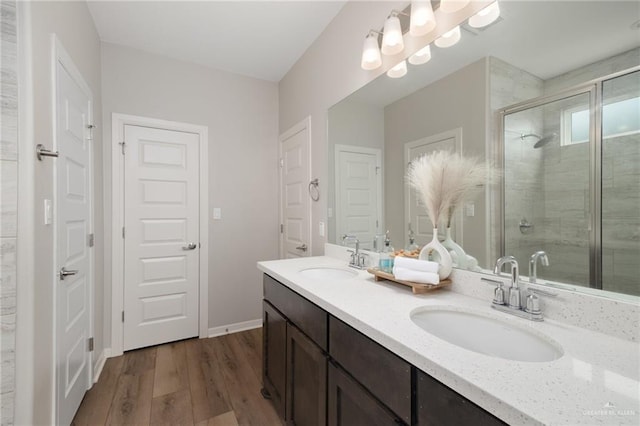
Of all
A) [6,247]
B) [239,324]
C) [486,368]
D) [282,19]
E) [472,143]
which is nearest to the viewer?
[486,368]

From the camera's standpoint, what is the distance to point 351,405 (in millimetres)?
919

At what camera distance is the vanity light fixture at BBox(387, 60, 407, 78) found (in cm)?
150

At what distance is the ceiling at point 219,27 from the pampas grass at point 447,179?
1.50 meters

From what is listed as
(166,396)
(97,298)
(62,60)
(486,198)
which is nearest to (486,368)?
(486,198)

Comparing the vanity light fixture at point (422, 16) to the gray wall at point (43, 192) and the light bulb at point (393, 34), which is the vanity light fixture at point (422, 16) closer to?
the light bulb at point (393, 34)

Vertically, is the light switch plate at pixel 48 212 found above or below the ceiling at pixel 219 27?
below

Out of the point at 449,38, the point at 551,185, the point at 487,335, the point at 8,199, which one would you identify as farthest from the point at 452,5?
the point at 8,199

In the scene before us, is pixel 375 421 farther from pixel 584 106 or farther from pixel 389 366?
pixel 584 106

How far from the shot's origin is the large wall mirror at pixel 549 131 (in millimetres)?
762

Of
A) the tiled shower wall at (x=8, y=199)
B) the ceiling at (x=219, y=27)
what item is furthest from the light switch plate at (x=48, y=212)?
the ceiling at (x=219, y=27)

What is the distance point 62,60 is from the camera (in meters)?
1.46

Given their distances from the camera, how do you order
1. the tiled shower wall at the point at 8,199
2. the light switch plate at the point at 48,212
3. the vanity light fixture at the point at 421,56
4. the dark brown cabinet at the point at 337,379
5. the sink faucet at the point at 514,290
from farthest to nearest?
the vanity light fixture at the point at 421,56
the light switch plate at the point at 48,212
the tiled shower wall at the point at 8,199
the sink faucet at the point at 514,290
the dark brown cabinet at the point at 337,379

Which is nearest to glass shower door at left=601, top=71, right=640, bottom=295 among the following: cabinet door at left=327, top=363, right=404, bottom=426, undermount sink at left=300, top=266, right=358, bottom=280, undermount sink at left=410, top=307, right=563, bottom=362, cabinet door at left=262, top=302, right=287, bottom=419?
undermount sink at left=410, top=307, right=563, bottom=362

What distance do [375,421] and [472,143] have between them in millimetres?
1079
